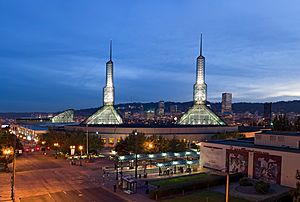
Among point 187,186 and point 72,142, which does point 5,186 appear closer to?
point 187,186

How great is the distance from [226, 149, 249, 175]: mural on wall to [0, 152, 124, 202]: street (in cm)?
2011

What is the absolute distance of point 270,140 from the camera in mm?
46781

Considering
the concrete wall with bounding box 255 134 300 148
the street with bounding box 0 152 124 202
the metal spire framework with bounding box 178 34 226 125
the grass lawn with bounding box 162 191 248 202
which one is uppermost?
the metal spire framework with bounding box 178 34 226 125

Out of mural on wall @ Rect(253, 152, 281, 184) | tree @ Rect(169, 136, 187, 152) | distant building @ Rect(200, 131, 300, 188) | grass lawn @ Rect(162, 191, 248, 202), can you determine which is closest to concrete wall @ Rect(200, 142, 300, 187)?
distant building @ Rect(200, 131, 300, 188)

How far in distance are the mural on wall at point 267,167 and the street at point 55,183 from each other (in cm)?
2096

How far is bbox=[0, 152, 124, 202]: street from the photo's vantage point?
110 feet

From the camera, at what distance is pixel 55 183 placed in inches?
1572

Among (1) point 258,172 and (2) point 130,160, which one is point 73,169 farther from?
(1) point 258,172

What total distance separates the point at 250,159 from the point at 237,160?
2.57m

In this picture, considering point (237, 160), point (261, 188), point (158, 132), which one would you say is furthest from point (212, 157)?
point (158, 132)

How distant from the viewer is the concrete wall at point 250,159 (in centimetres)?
3819

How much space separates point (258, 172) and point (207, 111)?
66265 mm

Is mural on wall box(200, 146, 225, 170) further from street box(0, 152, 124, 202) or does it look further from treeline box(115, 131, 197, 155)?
street box(0, 152, 124, 202)

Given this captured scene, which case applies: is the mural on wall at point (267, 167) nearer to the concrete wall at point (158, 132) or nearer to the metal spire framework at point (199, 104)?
the concrete wall at point (158, 132)
